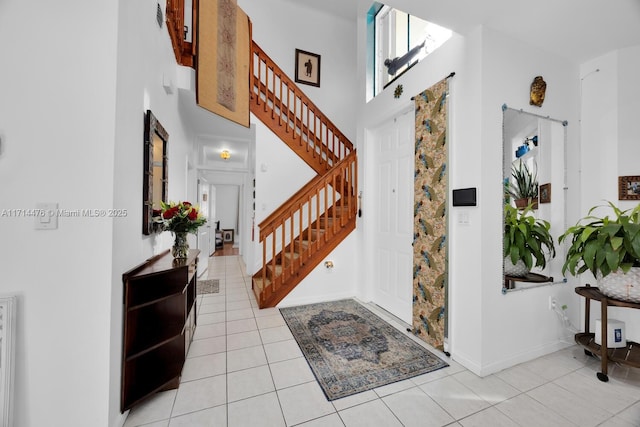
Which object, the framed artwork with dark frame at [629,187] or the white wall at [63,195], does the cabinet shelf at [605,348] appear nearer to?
the framed artwork with dark frame at [629,187]

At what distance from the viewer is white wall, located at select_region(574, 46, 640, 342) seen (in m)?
2.19

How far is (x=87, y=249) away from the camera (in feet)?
4.39

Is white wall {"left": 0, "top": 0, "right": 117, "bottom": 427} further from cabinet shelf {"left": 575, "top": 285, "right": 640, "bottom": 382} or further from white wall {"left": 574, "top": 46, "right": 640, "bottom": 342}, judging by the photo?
white wall {"left": 574, "top": 46, "right": 640, "bottom": 342}

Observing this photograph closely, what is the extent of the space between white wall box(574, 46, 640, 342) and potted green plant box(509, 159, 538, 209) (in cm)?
67

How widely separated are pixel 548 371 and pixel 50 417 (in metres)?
3.33

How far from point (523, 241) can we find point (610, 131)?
140 cm

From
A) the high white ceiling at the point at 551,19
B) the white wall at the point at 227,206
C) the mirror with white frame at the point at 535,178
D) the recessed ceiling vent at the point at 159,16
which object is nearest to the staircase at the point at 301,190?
the recessed ceiling vent at the point at 159,16

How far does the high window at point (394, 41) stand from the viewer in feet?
8.46

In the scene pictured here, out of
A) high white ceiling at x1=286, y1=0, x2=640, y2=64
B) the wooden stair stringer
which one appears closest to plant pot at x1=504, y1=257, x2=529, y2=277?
high white ceiling at x1=286, y1=0, x2=640, y2=64

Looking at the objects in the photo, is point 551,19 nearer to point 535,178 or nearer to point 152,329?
point 535,178

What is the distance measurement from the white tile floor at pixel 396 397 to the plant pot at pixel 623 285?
630mm

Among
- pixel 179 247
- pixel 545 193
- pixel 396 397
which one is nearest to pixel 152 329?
pixel 179 247

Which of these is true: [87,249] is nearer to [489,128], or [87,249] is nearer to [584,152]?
[489,128]

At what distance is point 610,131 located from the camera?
228 cm
